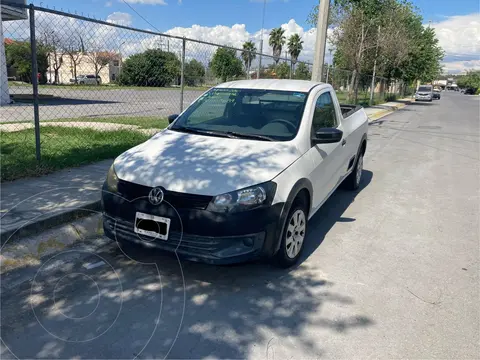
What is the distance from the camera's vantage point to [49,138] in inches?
308

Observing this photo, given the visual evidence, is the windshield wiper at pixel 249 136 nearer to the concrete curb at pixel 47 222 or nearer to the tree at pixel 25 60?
the concrete curb at pixel 47 222

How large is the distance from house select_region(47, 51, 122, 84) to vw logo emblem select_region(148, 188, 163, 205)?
5.10 metres

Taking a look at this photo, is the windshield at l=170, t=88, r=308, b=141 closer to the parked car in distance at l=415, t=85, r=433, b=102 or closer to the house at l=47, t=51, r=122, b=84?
the house at l=47, t=51, r=122, b=84

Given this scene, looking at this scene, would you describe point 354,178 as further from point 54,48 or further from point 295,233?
point 54,48

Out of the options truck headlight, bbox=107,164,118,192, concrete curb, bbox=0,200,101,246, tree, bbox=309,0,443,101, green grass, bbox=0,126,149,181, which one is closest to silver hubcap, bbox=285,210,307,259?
truck headlight, bbox=107,164,118,192

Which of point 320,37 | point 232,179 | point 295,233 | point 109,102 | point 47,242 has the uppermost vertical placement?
point 320,37

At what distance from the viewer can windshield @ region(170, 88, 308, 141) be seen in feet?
13.6

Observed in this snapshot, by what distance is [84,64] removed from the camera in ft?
28.6

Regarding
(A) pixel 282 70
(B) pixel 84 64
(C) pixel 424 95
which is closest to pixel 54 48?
(B) pixel 84 64

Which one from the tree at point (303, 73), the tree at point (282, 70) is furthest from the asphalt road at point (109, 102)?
the tree at point (303, 73)

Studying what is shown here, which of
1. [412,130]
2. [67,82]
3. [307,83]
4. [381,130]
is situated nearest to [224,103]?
[307,83]

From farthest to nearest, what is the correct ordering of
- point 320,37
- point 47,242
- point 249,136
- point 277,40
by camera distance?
point 277,40
point 320,37
point 249,136
point 47,242

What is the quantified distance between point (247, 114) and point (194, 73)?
5076 millimetres

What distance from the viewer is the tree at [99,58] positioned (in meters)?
7.54
